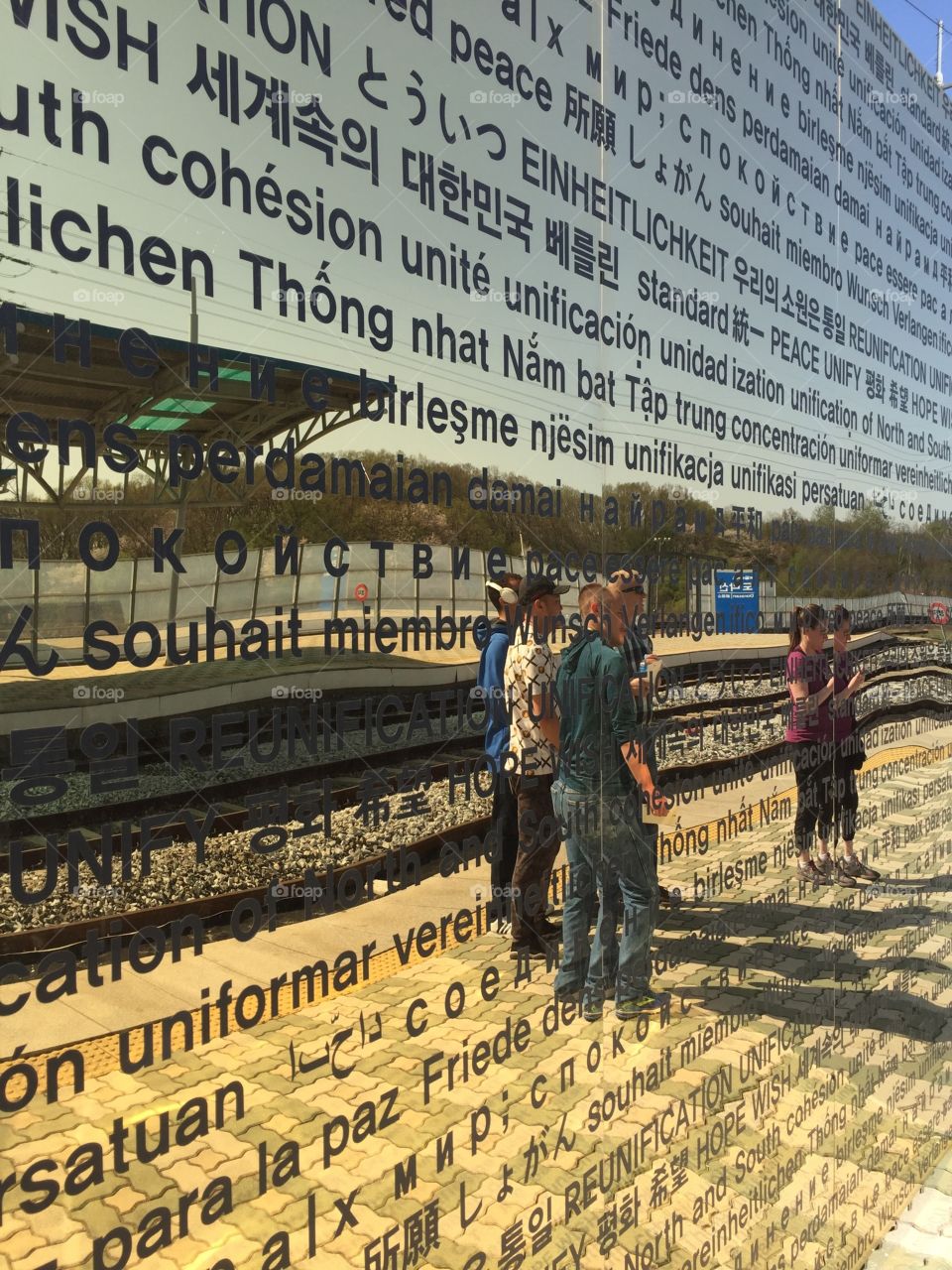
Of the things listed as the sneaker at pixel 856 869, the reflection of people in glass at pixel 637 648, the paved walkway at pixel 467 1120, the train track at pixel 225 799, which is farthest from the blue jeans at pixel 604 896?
the sneaker at pixel 856 869

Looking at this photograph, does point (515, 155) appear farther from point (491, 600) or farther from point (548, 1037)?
point (548, 1037)

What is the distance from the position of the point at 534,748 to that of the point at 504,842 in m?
0.28

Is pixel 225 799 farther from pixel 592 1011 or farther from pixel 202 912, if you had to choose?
pixel 592 1011

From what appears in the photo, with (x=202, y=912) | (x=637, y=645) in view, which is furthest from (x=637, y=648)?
(x=202, y=912)

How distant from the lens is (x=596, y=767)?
2.55 meters

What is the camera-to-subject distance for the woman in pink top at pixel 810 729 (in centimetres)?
402

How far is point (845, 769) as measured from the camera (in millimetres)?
5277

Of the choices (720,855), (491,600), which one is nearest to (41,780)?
(491,600)

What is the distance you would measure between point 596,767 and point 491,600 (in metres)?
0.80

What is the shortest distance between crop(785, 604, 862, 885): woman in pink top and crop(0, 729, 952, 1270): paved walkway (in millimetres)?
892

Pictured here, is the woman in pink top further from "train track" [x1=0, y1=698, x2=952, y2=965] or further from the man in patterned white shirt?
"train track" [x1=0, y1=698, x2=952, y2=965]

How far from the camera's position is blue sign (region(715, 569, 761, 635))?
2.96 meters

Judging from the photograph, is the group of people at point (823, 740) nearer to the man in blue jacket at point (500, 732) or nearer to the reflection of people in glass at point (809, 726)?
the reflection of people in glass at point (809, 726)

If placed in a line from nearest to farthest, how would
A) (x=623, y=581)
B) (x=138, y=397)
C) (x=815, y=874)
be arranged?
1. (x=138, y=397)
2. (x=623, y=581)
3. (x=815, y=874)
